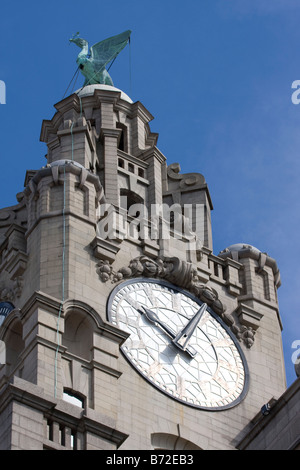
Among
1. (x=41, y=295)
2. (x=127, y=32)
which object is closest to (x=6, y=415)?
Result: (x=41, y=295)

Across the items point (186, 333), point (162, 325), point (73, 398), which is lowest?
point (73, 398)

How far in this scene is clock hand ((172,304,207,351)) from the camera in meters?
48.4

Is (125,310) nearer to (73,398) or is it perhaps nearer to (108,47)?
(73,398)

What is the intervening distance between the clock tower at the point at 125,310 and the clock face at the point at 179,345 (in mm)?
42

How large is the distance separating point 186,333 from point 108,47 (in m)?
16.6

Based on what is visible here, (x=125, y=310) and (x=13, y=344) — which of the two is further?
(x=125, y=310)

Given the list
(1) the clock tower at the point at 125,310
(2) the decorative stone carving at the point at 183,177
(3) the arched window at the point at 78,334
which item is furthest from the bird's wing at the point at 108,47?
(3) the arched window at the point at 78,334

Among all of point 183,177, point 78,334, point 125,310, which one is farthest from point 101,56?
point 78,334

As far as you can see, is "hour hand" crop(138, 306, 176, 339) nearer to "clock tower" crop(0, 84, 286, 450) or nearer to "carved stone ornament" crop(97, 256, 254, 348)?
"clock tower" crop(0, 84, 286, 450)

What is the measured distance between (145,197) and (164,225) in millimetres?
3585

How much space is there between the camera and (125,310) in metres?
48.5

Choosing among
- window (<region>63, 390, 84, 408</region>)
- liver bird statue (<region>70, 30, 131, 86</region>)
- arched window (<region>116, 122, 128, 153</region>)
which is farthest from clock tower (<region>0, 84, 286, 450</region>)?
liver bird statue (<region>70, 30, 131, 86</region>)

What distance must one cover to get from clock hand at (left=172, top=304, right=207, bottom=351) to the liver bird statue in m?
14.2

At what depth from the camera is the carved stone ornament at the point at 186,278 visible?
50056 mm
